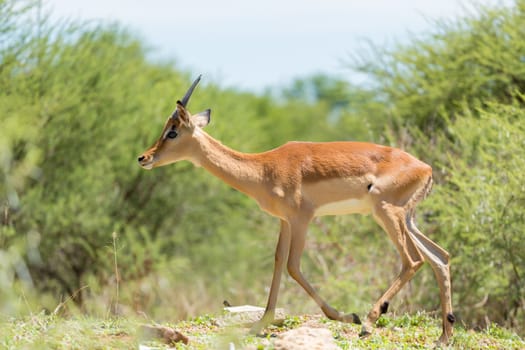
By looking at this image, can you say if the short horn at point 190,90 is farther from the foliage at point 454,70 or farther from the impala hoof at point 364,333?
Result: the foliage at point 454,70

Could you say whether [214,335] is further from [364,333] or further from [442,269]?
[442,269]

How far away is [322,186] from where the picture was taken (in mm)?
8328

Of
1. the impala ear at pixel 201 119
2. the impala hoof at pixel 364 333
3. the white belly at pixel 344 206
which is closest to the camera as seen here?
the impala hoof at pixel 364 333

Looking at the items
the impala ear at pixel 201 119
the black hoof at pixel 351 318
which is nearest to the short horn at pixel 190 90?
the impala ear at pixel 201 119

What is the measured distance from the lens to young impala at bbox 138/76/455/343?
8.12 metres

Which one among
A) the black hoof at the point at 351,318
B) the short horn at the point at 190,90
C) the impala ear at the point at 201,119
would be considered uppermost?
the short horn at the point at 190,90

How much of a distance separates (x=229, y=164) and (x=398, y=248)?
1.77 m

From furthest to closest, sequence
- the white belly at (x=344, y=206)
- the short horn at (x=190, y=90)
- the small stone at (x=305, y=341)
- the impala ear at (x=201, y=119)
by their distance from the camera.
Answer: the impala ear at (x=201, y=119) → the white belly at (x=344, y=206) → the short horn at (x=190, y=90) → the small stone at (x=305, y=341)

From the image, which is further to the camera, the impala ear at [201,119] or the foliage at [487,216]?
the foliage at [487,216]

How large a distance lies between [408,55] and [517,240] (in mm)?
5995

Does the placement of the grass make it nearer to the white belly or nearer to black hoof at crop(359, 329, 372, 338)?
black hoof at crop(359, 329, 372, 338)

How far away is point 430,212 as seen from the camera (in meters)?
14.2

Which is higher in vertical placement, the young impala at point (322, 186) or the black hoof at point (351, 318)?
the young impala at point (322, 186)

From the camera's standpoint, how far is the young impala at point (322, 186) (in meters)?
8.12
